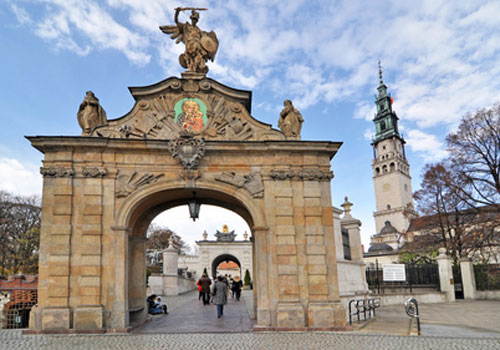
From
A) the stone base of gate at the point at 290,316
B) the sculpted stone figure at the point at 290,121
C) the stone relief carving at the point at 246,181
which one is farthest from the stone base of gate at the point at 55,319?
the sculpted stone figure at the point at 290,121

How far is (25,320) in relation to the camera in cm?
1552

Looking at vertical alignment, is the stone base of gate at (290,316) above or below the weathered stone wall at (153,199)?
below

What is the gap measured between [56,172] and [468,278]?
2270 cm

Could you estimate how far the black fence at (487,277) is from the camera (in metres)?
24.0

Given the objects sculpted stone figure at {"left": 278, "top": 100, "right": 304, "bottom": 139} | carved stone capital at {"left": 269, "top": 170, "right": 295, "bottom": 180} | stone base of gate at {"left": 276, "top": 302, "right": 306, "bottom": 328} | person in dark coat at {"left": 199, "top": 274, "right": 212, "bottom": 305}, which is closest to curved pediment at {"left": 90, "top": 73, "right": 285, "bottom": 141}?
sculpted stone figure at {"left": 278, "top": 100, "right": 304, "bottom": 139}

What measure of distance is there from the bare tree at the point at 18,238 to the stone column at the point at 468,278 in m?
30.2

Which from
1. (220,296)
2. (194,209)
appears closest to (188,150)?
(194,209)

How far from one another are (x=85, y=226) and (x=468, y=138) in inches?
832

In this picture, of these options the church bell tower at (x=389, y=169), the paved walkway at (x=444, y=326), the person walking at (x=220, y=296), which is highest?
the church bell tower at (x=389, y=169)

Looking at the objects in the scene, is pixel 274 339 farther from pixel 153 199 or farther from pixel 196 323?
pixel 153 199

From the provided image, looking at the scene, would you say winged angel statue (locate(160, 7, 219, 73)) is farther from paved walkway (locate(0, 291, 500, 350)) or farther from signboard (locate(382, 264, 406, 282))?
signboard (locate(382, 264, 406, 282))

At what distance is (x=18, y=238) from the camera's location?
32.8 metres

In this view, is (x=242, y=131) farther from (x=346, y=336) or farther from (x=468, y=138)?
(x=468, y=138)

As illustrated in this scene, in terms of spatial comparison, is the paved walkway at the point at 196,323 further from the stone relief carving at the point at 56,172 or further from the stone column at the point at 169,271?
the stone column at the point at 169,271
